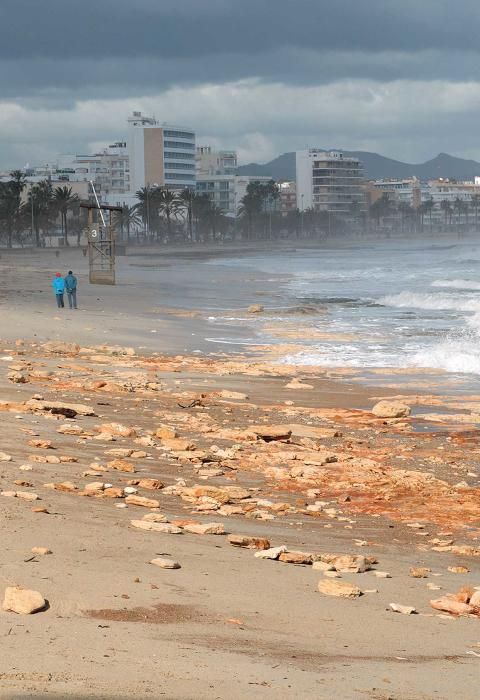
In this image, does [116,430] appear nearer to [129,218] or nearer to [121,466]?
[121,466]

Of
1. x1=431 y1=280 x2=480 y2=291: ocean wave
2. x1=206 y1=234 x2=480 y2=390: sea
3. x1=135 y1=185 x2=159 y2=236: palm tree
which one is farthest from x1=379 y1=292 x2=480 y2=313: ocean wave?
x1=135 y1=185 x2=159 y2=236: palm tree

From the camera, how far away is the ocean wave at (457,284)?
5836cm

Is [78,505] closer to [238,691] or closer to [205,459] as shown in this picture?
[205,459]

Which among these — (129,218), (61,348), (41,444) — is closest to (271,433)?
(41,444)

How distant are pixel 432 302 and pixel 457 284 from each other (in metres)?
16.2

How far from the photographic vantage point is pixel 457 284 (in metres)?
60.9

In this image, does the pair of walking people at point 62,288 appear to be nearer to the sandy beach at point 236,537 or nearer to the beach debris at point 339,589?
the sandy beach at point 236,537

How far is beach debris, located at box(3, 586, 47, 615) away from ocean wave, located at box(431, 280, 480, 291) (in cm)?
5217

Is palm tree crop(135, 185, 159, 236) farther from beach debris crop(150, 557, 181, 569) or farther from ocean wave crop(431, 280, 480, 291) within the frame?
beach debris crop(150, 557, 181, 569)

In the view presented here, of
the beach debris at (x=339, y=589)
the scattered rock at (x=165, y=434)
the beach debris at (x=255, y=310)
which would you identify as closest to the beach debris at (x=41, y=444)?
the scattered rock at (x=165, y=434)

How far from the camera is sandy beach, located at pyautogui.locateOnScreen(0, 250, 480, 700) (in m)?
5.62

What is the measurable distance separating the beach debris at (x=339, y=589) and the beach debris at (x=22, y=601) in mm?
1914

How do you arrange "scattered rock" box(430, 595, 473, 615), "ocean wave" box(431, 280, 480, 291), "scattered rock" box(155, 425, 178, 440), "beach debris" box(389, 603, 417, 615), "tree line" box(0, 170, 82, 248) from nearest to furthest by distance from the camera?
1. "beach debris" box(389, 603, 417, 615)
2. "scattered rock" box(430, 595, 473, 615)
3. "scattered rock" box(155, 425, 178, 440)
4. "ocean wave" box(431, 280, 480, 291)
5. "tree line" box(0, 170, 82, 248)

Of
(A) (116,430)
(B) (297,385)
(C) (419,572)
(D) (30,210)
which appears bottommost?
(B) (297,385)
